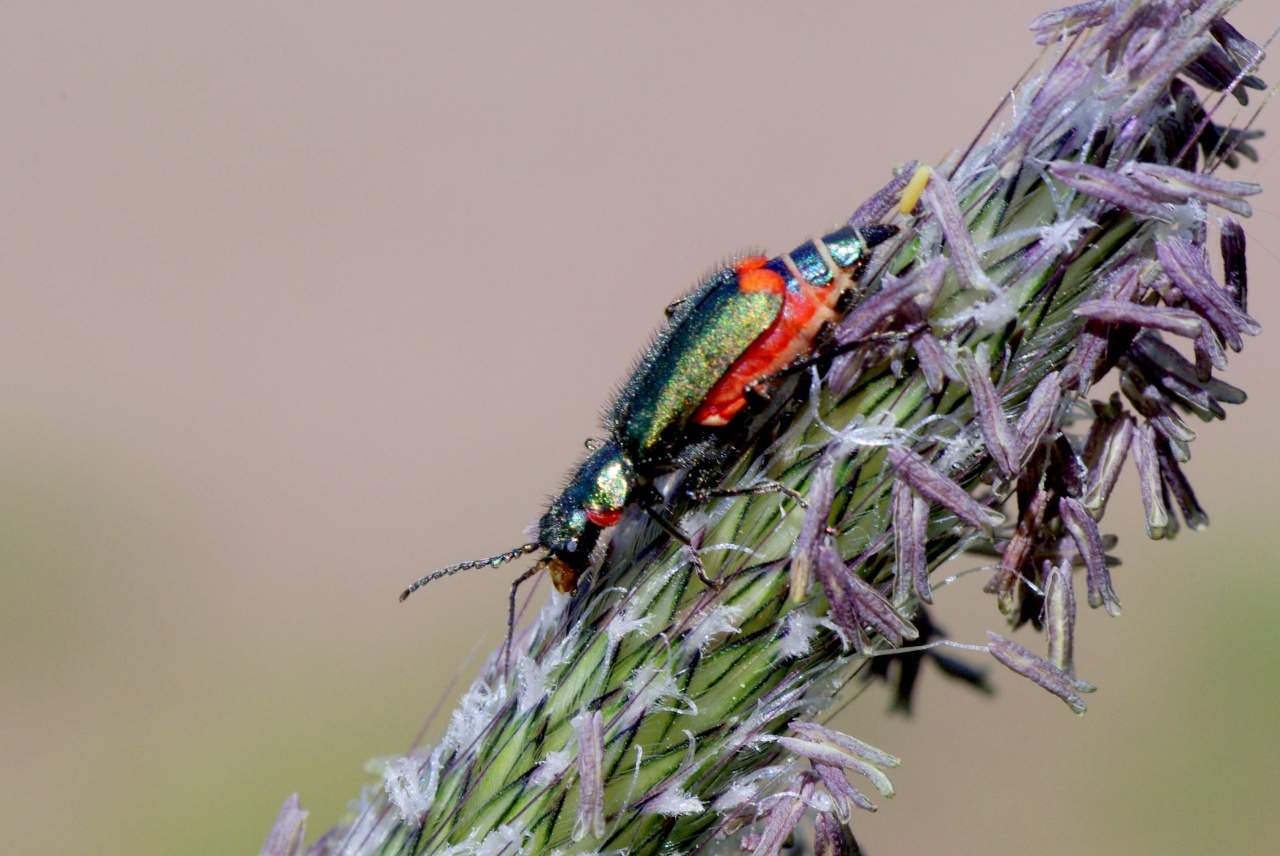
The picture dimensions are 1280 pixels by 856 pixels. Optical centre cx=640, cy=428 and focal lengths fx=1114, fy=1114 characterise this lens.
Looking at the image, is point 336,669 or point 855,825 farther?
point 336,669

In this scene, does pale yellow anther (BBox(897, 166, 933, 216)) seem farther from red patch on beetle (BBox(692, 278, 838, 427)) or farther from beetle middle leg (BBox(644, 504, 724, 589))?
beetle middle leg (BBox(644, 504, 724, 589))

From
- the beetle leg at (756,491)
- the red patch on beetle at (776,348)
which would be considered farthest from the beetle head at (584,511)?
the red patch on beetle at (776,348)

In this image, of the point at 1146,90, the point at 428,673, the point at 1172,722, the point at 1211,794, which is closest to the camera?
the point at 1146,90

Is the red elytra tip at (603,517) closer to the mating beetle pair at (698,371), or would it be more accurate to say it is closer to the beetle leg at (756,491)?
the mating beetle pair at (698,371)

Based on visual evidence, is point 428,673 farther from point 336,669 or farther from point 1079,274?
point 1079,274

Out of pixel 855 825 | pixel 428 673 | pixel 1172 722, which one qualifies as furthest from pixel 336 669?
pixel 1172 722

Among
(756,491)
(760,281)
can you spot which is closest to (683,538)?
(756,491)

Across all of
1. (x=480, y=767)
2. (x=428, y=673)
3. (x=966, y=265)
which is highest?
(x=966, y=265)
